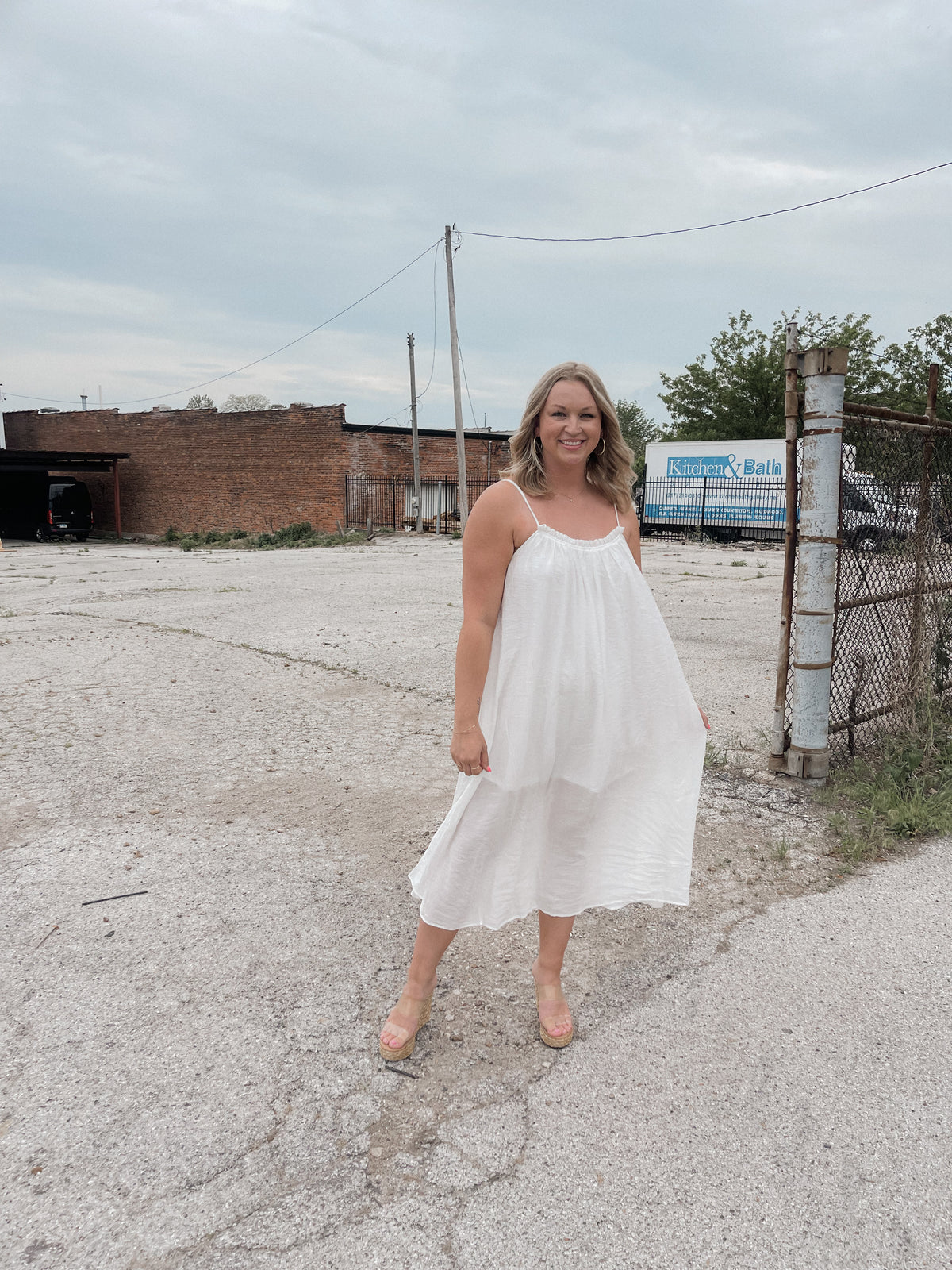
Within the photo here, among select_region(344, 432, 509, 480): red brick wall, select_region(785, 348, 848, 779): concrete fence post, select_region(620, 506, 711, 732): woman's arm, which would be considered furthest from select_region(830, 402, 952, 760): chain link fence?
select_region(344, 432, 509, 480): red brick wall

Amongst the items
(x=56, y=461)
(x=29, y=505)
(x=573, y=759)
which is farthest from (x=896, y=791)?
(x=29, y=505)

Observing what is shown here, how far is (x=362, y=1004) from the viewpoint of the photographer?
2547 mm

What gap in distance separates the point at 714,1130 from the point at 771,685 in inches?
185

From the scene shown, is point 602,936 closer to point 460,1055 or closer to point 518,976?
point 518,976

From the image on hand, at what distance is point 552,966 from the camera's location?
250 centimetres

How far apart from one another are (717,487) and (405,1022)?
2602 centimetres

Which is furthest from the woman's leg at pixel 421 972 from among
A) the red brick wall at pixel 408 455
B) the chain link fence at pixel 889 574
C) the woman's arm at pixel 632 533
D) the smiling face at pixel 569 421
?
the red brick wall at pixel 408 455

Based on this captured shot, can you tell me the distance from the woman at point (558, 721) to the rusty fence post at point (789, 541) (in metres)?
1.79

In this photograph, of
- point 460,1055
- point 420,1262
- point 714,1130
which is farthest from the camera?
point 460,1055

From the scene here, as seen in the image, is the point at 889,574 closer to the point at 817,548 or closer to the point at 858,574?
the point at 858,574

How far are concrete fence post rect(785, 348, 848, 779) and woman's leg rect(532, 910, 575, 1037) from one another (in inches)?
87.1

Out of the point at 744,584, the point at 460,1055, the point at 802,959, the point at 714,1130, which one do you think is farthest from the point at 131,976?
the point at 744,584

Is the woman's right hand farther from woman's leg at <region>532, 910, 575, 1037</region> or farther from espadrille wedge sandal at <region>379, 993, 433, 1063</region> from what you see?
espadrille wedge sandal at <region>379, 993, 433, 1063</region>

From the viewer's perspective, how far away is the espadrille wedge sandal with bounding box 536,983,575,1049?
93.7 inches
